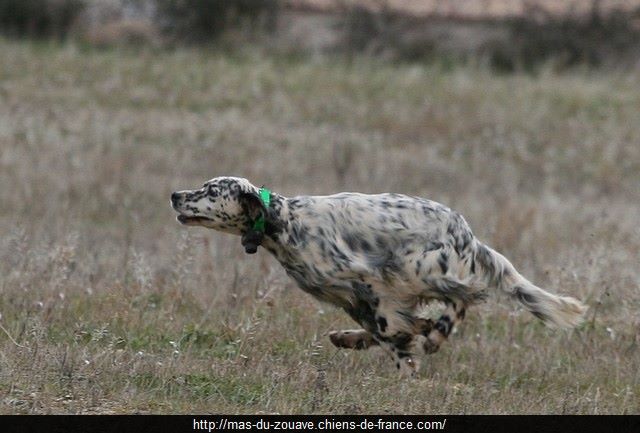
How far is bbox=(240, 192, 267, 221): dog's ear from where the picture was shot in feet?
25.6

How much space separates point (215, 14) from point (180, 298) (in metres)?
14.3

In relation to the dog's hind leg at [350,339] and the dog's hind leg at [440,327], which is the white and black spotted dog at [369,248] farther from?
the dog's hind leg at [350,339]

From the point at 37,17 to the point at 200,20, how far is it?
2.88 m

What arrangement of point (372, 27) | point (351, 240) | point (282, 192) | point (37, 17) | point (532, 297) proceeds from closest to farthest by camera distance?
point (351, 240)
point (532, 297)
point (282, 192)
point (37, 17)
point (372, 27)

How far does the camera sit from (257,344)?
8445 millimetres

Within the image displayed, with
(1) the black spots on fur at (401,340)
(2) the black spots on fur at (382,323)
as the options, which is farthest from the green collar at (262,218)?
(1) the black spots on fur at (401,340)

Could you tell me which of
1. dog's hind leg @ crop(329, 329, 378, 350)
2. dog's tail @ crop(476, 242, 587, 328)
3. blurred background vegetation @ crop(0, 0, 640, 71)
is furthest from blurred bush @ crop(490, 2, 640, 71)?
dog's hind leg @ crop(329, 329, 378, 350)

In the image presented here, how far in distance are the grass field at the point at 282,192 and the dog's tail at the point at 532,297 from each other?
369mm

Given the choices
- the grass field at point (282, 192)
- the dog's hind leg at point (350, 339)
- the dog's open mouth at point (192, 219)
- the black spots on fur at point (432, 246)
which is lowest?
the grass field at point (282, 192)

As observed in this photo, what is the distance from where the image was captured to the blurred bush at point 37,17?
22.9 metres

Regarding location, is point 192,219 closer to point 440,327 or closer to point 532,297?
point 440,327

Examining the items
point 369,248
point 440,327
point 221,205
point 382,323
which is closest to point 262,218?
point 221,205

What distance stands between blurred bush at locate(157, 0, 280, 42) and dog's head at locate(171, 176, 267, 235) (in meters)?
15.5

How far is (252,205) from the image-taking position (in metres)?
7.86
